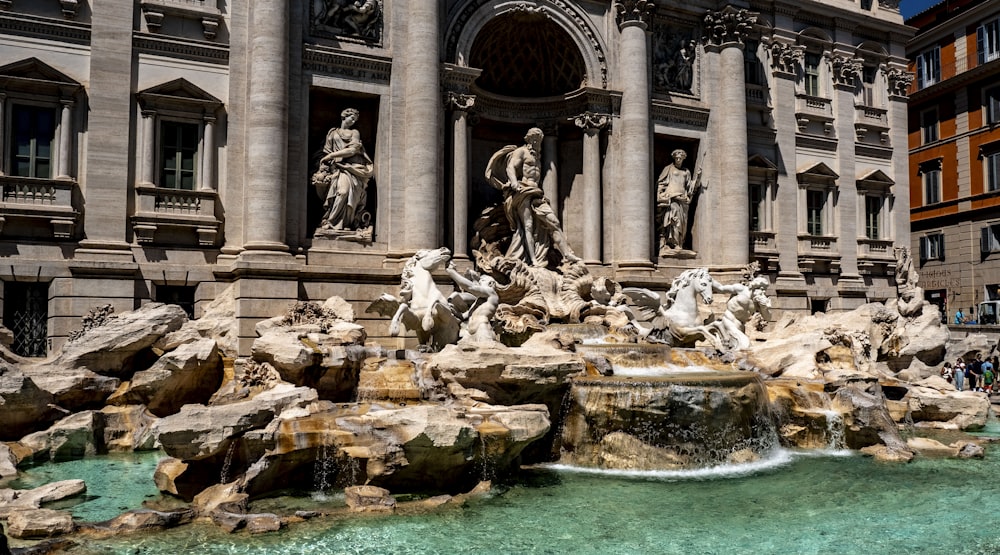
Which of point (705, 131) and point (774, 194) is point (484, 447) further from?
point (774, 194)

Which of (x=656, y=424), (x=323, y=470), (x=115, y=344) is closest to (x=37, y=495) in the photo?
(x=323, y=470)

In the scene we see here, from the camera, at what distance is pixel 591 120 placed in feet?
71.7

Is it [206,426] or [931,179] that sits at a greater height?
[931,179]

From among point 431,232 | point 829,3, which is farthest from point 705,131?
point 431,232

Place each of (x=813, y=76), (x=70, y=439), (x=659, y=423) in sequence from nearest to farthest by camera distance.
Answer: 1. (x=659, y=423)
2. (x=70, y=439)
3. (x=813, y=76)

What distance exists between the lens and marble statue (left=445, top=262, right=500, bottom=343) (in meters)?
15.0

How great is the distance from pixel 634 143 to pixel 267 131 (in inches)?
396

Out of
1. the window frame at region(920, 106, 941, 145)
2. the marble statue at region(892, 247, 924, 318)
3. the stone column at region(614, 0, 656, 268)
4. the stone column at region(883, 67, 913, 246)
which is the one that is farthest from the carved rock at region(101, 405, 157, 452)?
the window frame at region(920, 106, 941, 145)

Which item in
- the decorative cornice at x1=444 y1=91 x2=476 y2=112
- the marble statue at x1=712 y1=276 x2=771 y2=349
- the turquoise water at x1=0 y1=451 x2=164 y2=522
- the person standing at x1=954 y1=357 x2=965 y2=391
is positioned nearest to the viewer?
the turquoise water at x1=0 y1=451 x2=164 y2=522

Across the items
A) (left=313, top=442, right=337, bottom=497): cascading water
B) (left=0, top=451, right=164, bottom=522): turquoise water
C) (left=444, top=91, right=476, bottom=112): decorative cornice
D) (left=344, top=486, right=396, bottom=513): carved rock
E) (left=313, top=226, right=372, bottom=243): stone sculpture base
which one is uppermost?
(left=444, top=91, right=476, bottom=112): decorative cornice

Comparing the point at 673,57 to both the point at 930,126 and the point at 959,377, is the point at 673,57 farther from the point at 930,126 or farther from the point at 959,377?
the point at 930,126

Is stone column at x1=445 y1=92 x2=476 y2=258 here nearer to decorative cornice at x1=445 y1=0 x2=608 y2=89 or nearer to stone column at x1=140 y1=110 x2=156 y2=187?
decorative cornice at x1=445 y1=0 x2=608 y2=89

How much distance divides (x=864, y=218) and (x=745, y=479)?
19073 mm

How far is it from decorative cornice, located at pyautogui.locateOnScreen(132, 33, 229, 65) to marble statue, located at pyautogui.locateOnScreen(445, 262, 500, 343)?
296 inches
